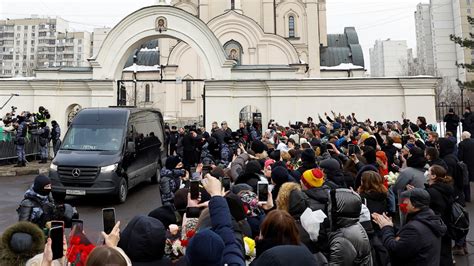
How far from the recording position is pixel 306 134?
11.0 metres

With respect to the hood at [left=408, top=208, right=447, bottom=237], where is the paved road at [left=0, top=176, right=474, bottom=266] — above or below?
below

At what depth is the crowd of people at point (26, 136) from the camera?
15.2 metres

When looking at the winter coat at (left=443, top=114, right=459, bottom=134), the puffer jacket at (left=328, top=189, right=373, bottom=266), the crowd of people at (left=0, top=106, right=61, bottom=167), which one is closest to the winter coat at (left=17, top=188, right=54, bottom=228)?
the puffer jacket at (left=328, top=189, right=373, bottom=266)

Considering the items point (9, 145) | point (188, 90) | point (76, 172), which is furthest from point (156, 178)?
point (188, 90)

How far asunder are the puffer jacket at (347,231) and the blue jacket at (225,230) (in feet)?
3.55

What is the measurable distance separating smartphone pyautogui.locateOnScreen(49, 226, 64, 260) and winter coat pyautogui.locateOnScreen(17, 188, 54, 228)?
2.75m

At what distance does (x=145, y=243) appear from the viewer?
2.82 m

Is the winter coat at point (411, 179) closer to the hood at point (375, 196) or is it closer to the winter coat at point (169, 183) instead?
the hood at point (375, 196)

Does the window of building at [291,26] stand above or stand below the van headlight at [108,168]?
above

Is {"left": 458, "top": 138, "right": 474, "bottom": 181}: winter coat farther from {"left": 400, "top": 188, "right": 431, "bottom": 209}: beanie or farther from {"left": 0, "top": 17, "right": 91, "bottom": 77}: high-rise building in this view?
{"left": 0, "top": 17, "right": 91, "bottom": 77}: high-rise building

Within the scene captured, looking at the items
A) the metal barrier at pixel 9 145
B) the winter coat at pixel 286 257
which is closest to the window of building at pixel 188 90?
the metal barrier at pixel 9 145

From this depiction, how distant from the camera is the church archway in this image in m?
18.9

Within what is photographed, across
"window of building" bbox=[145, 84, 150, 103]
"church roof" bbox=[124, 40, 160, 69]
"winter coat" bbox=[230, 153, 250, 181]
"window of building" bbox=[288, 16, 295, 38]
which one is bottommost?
Answer: "winter coat" bbox=[230, 153, 250, 181]

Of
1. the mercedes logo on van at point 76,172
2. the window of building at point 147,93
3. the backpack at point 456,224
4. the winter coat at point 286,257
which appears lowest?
the backpack at point 456,224
